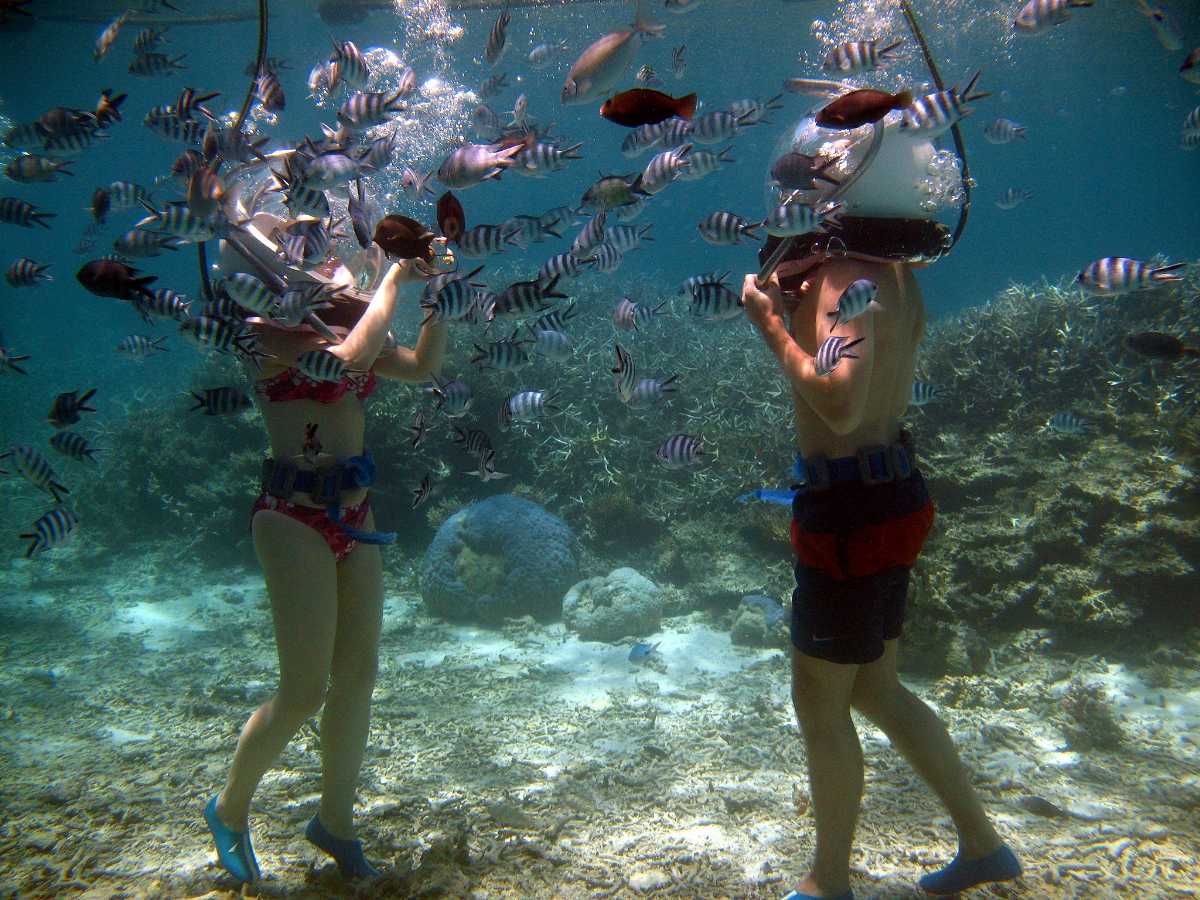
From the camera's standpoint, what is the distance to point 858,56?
4523 millimetres

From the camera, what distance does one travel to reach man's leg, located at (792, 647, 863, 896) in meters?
2.37

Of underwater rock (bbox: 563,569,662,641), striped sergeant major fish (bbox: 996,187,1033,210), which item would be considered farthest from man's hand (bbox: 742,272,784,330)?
striped sergeant major fish (bbox: 996,187,1033,210)

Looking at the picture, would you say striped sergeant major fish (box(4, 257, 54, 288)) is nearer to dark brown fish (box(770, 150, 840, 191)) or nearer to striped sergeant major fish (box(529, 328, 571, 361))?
striped sergeant major fish (box(529, 328, 571, 361))

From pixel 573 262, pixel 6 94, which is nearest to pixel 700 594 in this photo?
pixel 573 262

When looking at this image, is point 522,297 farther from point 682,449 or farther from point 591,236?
point 682,449

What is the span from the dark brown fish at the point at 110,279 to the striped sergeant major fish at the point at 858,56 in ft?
15.8

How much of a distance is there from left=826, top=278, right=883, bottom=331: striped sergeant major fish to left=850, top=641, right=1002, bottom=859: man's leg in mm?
1337

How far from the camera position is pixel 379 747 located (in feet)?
14.5

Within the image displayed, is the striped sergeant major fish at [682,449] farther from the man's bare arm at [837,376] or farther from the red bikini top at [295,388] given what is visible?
the red bikini top at [295,388]

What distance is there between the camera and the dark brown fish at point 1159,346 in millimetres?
4532

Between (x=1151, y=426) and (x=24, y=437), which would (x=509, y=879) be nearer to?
(x=1151, y=426)

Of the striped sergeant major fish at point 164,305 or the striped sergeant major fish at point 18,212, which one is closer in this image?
the striped sergeant major fish at point 164,305

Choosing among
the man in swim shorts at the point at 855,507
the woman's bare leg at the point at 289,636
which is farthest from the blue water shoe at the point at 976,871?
the woman's bare leg at the point at 289,636

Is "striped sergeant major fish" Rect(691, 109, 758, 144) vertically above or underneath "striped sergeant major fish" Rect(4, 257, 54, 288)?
above
